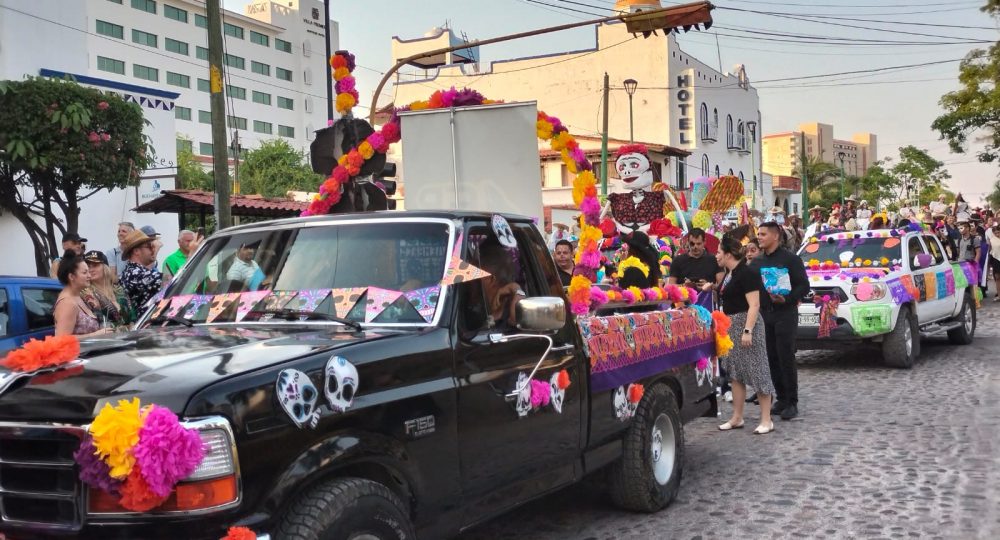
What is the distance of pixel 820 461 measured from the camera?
7.34m

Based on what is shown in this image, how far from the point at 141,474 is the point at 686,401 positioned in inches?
179

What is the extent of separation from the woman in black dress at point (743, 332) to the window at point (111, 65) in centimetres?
7135

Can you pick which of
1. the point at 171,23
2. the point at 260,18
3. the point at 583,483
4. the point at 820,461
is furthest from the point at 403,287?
the point at 260,18

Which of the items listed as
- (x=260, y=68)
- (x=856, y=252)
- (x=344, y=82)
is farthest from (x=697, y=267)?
(x=260, y=68)

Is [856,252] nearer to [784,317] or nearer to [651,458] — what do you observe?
[784,317]

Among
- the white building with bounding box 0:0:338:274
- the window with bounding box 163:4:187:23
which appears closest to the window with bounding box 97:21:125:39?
the white building with bounding box 0:0:338:274

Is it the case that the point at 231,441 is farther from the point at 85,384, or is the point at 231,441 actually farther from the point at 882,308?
the point at 882,308

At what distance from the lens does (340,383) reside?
343cm

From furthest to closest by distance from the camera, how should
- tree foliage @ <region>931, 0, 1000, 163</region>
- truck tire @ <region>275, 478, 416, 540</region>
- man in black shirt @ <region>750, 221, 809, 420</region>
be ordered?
tree foliage @ <region>931, 0, 1000, 163</region> → man in black shirt @ <region>750, 221, 809, 420</region> → truck tire @ <region>275, 478, 416, 540</region>

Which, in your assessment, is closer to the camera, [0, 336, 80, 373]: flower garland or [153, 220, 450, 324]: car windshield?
[0, 336, 80, 373]: flower garland

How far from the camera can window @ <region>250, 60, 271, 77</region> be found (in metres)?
85.3

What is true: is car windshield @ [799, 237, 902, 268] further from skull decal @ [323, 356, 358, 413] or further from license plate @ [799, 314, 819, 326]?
skull decal @ [323, 356, 358, 413]

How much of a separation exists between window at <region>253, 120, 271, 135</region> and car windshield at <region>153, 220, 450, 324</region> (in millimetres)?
82767

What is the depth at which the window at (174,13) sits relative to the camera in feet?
251
